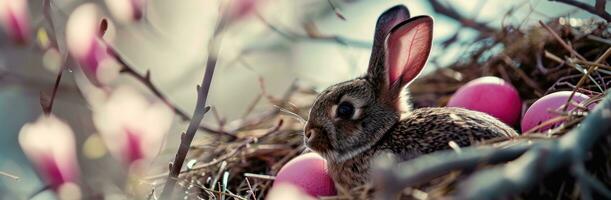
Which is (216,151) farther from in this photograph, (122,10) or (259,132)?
(122,10)

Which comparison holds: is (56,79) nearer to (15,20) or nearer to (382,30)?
(15,20)

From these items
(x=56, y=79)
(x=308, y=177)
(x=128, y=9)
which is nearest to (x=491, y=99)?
(x=308, y=177)

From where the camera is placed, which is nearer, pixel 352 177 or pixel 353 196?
pixel 353 196

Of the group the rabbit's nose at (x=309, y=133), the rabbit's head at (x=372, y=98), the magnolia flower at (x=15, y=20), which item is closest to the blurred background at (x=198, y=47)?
the magnolia flower at (x=15, y=20)

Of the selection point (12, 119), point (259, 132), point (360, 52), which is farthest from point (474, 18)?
point (12, 119)

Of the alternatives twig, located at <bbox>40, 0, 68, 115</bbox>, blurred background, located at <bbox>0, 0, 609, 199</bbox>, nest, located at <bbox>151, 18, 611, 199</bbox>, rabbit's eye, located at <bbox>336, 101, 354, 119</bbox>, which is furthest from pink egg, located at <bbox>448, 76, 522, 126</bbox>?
twig, located at <bbox>40, 0, 68, 115</bbox>

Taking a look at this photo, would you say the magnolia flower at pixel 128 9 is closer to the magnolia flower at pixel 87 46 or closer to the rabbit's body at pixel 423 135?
the magnolia flower at pixel 87 46

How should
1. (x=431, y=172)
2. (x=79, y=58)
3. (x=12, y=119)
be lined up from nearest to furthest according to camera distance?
1. (x=431, y=172)
2. (x=79, y=58)
3. (x=12, y=119)
